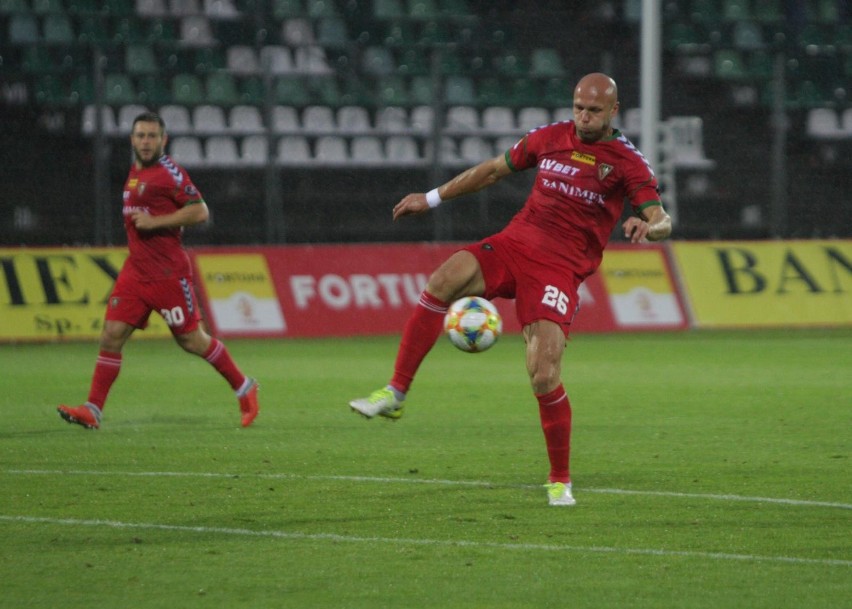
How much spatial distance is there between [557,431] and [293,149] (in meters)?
16.8

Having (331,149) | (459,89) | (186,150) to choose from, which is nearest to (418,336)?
(186,150)

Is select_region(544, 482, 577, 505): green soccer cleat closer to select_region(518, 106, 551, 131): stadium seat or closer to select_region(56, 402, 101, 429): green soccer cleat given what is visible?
select_region(56, 402, 101, 429): green soccer cleat

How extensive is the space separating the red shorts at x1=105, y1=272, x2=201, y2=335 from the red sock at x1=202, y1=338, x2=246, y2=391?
0.77 ft

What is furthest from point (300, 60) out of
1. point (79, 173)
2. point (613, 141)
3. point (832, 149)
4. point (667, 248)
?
point (613, 141)

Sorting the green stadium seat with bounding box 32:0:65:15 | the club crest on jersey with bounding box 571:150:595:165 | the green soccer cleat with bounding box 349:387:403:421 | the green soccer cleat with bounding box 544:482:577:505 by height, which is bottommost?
the green soccer cleat with bounding box 544:482:577:505

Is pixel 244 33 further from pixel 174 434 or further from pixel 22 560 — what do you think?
pixel 22 560

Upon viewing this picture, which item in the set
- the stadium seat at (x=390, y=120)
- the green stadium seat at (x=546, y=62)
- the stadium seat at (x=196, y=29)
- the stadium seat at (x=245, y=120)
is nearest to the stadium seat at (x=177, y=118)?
the stadium seat at (x=245, y=120)

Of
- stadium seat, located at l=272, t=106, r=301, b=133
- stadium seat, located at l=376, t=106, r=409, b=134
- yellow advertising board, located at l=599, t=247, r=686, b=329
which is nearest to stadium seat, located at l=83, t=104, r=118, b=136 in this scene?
stadium seat, located at l=272, t=106, r=301, b=133

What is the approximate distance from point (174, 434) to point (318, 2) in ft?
54.4

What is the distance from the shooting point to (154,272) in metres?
10.5

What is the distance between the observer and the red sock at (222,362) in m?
10.6

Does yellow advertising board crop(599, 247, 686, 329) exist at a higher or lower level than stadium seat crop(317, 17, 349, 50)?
lower

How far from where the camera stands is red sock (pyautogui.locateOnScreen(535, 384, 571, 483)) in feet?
23.9

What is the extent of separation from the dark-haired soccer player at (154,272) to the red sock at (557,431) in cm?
368
